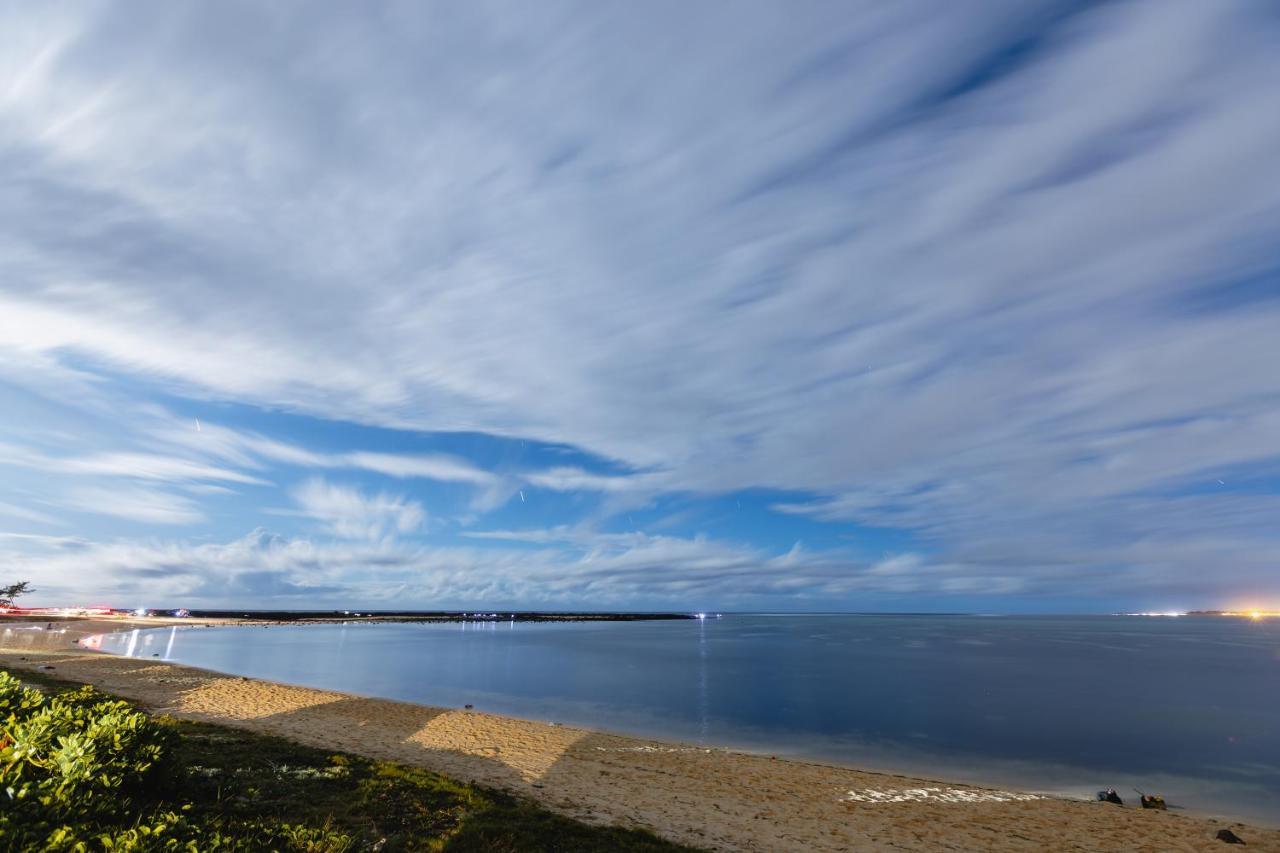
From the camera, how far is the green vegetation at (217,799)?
7.54 metres

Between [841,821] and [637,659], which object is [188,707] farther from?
[637,659]

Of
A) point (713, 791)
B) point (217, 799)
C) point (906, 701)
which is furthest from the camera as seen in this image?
point (906, 701)

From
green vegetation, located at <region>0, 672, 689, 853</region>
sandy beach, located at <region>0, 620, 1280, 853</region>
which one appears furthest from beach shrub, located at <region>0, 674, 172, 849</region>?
sandy beach, located at <region>0, 620, 1280, 853</region>

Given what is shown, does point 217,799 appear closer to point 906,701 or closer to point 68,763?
point 68,763

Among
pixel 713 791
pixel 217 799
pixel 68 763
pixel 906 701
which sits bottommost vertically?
pixel 906 701

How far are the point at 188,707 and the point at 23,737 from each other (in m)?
27.7

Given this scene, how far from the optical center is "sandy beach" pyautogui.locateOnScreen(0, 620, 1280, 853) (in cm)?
1800

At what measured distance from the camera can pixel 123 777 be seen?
10250 mm

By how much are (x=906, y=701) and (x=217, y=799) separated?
55683 millimetres

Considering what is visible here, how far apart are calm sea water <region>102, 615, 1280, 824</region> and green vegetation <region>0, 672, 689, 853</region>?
23.1 metres

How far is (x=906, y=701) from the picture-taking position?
53.9 metres

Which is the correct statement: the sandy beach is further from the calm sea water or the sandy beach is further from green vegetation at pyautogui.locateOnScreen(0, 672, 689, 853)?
the calm sea water

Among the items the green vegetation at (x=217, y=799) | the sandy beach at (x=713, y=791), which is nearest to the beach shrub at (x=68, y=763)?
the green vegetation at (x=217, y=799)

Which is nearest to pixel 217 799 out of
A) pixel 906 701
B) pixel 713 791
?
pixel 713 791
